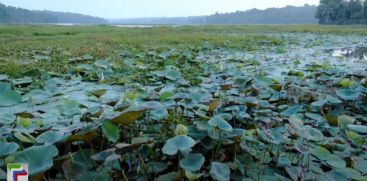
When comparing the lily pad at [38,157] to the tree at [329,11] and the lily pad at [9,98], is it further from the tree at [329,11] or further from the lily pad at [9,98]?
the tree at [329,11]

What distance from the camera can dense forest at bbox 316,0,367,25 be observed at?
122ft

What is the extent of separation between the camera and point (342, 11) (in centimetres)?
3900

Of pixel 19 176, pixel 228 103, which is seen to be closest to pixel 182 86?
pixel 228 103

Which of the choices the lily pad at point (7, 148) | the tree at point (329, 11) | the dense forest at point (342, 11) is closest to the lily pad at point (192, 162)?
the lily pad at point (7, 148)

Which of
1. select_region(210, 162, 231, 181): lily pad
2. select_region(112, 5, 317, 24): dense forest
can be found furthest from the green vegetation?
select_region(112, 5, 317, 24): dense forest

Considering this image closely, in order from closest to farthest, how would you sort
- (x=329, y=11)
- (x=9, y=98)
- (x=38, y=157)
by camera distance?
(x=38, y=157) → (x=9, y=98) → (x=329, y=11)

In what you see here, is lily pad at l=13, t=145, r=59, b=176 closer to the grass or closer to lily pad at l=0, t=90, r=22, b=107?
lily pad at l=0, t=90, r=22, b=107

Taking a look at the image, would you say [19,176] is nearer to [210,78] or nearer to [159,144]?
[159,144]

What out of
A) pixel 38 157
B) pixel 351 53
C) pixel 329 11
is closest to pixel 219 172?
pixel 38 157

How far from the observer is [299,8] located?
9100 centimetres

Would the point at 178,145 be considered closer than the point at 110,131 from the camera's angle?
Yes

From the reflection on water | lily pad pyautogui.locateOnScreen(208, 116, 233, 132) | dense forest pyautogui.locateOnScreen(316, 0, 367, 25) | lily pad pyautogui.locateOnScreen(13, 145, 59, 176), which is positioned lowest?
the reflection on water

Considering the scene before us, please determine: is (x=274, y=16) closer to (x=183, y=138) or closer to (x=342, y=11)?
(x=342, y=11)

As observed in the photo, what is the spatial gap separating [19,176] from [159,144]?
729 millimetres
